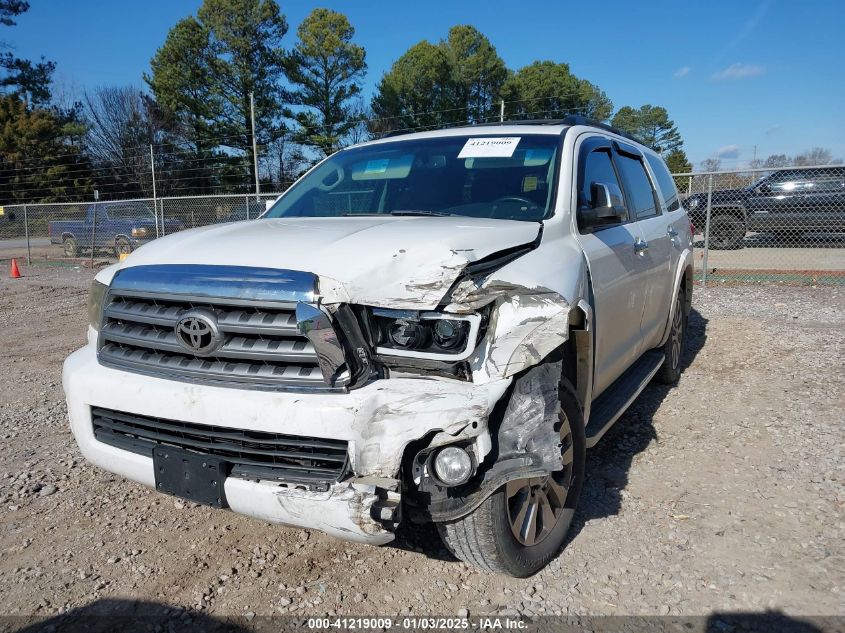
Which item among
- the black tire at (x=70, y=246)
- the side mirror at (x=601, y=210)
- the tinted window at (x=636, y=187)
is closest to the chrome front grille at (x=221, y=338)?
the side mirror at (x=601, y=210)

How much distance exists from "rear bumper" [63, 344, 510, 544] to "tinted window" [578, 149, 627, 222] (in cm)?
157

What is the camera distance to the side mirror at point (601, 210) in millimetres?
3135

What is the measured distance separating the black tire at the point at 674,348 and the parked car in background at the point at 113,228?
13332 millimetres

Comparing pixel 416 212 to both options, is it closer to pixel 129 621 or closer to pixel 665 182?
pixel 129 621

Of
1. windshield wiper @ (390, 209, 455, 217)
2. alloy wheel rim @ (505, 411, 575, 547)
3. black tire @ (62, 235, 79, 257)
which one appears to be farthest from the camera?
black tire @ (62, 235, 79, 257)

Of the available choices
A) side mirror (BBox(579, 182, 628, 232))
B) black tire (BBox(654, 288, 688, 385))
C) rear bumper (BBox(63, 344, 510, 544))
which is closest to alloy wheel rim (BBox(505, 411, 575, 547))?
rear bumper (BBox(63, 344, 510, 544))

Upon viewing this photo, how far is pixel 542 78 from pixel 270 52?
20196mm

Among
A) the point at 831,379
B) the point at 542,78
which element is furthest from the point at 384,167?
the point at 542,78

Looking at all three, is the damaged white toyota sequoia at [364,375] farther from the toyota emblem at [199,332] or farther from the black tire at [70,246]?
the black tire at [70,246]

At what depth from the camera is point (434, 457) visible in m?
2.19

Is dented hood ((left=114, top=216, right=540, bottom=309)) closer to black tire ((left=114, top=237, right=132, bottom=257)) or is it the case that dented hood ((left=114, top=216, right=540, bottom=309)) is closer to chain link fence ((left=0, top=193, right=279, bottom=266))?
chain link fence ((left=0, top=193, right=279, bottom=266))

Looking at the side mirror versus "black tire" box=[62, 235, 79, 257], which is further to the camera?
"black tire" box=[62, 235, 79, 257]

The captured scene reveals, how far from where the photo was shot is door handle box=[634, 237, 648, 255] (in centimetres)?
385

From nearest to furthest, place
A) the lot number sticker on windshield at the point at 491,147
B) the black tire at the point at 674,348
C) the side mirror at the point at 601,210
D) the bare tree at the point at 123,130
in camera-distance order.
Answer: the side mirror at the point at 601,210, the lot number sticker on windshield at the point at 491,147, the black tire at the point at 674,348, the bare tree at the point at 123,130
